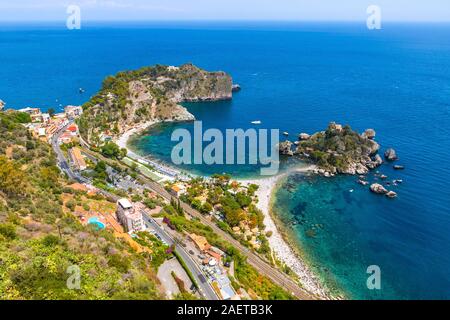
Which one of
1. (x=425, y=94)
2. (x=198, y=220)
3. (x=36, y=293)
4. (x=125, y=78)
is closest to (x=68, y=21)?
(x=198, y=220)

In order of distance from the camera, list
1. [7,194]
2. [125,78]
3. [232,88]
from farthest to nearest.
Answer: [232,88] → [125,78] → [7,194]

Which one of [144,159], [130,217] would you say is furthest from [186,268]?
[144,159]

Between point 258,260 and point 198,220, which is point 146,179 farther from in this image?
point 258,260

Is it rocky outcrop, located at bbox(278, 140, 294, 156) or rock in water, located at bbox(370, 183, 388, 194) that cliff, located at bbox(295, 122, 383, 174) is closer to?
rocky outcrop, located at bbox(278, 140, 294, 156)

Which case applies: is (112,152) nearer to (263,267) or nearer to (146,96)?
(146,96)

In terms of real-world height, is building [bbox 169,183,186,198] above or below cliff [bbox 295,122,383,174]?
below

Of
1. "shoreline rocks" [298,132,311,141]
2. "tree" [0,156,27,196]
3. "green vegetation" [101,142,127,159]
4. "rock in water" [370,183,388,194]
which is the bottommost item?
"rock in water" [370,183,388,194]

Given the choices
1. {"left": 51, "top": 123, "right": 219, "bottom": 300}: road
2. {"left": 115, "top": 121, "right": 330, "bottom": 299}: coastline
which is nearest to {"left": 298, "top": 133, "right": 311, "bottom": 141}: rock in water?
{"left": 115, "top": 121, "right": 330, "bottom": 299}: coastline
